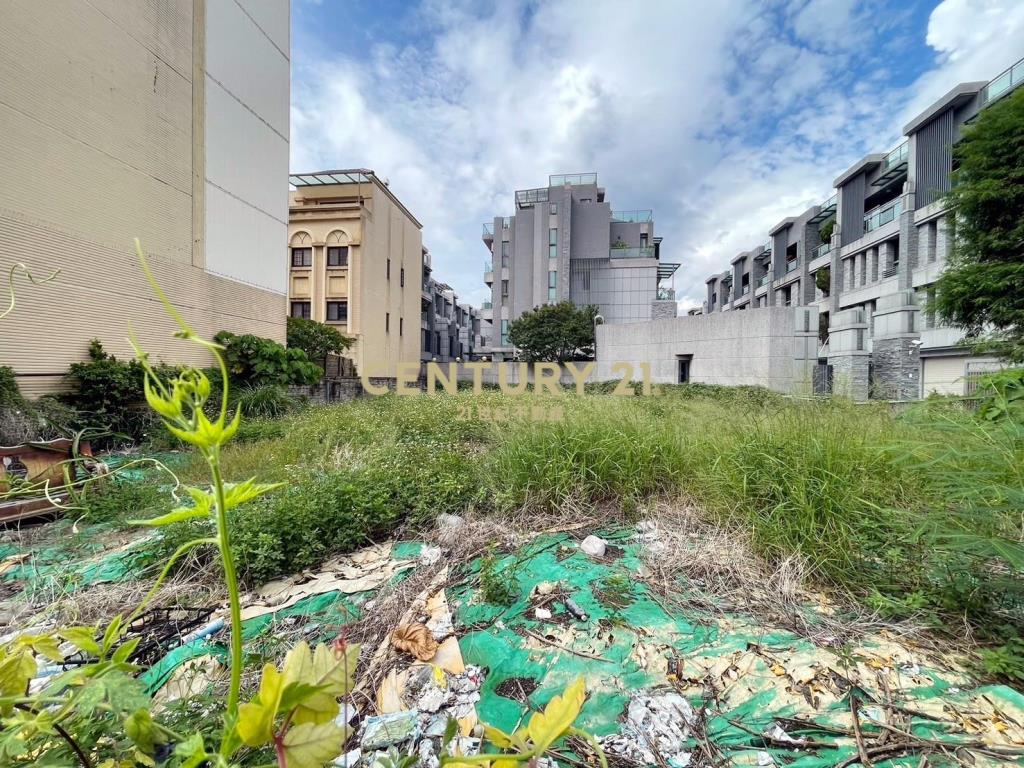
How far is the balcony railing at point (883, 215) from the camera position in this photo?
42.9 ft

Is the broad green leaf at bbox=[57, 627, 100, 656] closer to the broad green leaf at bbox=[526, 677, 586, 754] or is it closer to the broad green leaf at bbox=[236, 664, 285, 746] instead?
the broad green leaf at bbox=[236, 664, 285, 746]

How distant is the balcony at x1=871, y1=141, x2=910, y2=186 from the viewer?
45.2 feet

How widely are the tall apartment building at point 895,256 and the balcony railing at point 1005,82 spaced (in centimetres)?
2

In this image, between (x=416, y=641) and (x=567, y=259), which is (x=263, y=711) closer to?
(x=416, y=641)

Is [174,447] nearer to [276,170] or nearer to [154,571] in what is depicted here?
[154,571]

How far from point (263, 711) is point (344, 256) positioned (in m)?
15.6

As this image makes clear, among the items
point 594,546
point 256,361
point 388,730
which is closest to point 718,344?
point 594,546

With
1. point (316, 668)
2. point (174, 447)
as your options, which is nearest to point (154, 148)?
point (174, 447)

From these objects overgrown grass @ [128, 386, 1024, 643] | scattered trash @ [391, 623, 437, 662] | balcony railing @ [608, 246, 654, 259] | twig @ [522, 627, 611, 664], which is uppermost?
balcony railing @ [608, 246, 654, 259]

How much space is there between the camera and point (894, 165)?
556 inches

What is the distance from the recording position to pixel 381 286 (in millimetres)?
15688

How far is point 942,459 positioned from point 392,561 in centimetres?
248

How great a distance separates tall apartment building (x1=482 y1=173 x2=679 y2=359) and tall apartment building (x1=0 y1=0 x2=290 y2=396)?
13947mm

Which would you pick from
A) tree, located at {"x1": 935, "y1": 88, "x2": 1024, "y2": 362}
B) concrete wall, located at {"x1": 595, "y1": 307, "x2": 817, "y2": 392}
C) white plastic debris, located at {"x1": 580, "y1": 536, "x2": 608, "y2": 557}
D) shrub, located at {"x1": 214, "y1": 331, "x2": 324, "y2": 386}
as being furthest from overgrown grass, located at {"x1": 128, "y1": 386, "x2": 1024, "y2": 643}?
concrete wall, located at {"x1": 595, "y1": 307, "x2": 817, "y2": 392}
